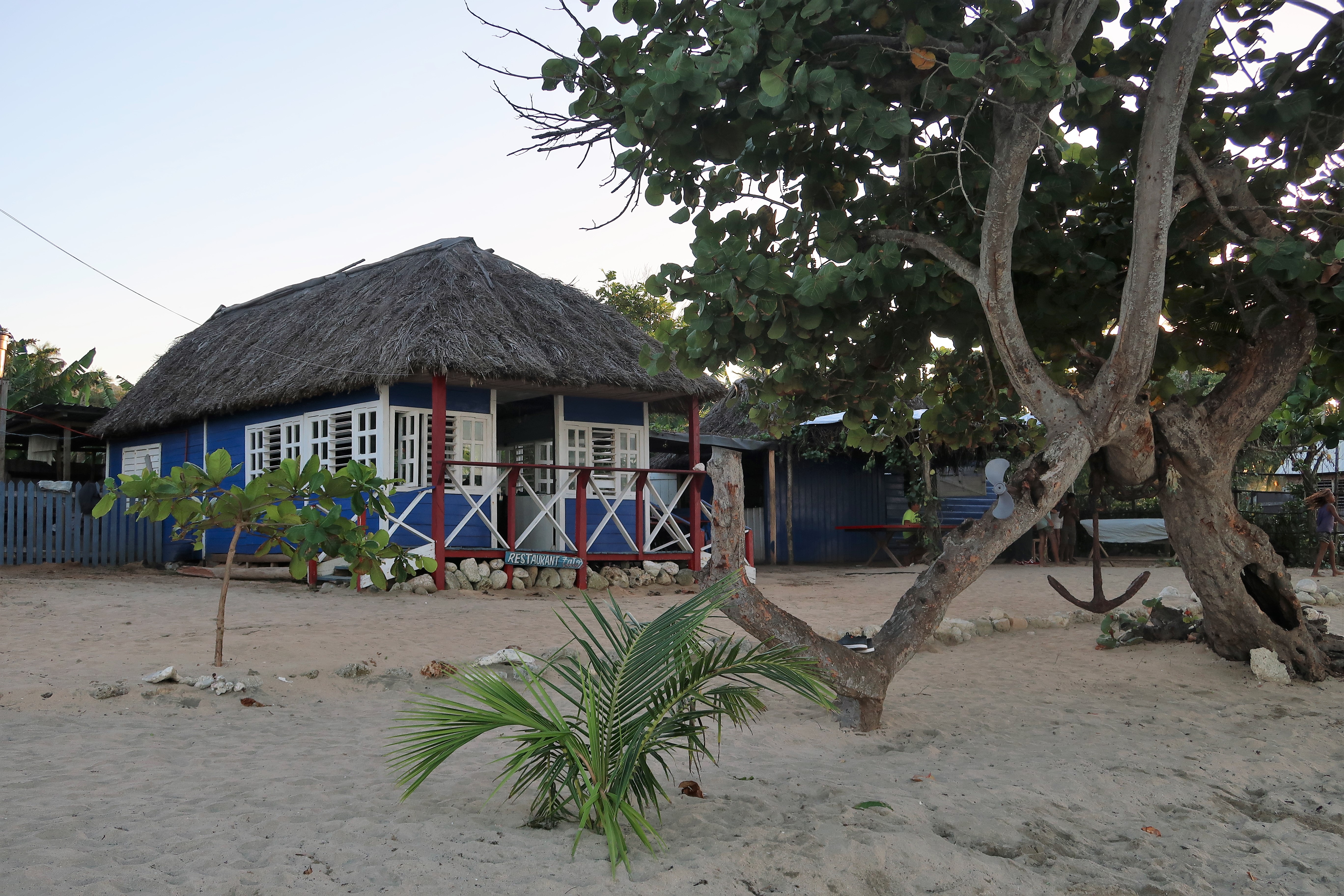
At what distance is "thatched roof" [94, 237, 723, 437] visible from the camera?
11.3 meters

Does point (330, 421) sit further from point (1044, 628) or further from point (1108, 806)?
point (1108, 806)

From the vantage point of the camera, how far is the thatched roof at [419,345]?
1131 centimetres

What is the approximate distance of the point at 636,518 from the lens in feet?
42.9

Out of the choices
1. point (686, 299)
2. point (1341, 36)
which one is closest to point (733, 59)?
point (686, 299)

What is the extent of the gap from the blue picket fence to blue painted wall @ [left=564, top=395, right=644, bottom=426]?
5.92m

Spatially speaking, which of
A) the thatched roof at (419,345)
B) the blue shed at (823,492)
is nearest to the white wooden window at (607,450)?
the thatched roof at (419,345)

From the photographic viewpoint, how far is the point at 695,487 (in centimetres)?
1312

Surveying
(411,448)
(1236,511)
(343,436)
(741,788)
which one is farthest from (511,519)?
(741,788)

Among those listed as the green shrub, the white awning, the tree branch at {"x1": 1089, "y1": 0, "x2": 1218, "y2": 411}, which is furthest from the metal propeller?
the white awning

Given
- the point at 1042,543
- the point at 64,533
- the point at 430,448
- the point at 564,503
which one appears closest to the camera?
the point at 430,448

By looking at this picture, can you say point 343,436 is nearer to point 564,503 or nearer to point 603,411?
point 564,503

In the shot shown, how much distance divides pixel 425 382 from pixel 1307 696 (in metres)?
9.63

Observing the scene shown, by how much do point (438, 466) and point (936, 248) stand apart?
7.37 meters

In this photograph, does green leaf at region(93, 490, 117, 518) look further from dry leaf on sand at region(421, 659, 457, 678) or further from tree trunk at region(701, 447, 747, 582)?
tree trunk at region(701, 447, 747, 582)
